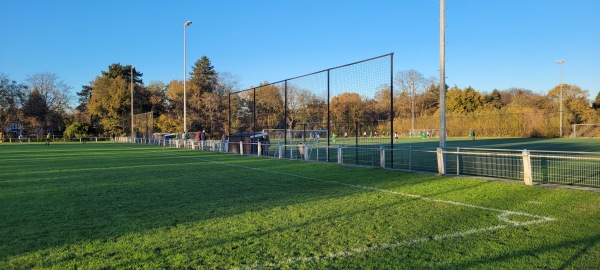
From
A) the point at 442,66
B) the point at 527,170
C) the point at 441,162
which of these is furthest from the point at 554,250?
the point at 442,66

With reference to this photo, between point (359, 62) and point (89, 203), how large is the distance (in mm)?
10768

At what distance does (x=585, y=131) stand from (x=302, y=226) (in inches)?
1940

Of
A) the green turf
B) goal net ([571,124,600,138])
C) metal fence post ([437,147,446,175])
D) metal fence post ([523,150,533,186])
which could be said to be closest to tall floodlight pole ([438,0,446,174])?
metal fence post ([437,147,446,175])

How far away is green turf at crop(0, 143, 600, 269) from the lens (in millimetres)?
4316

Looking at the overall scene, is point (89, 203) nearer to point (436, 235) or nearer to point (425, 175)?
point (436, 235)

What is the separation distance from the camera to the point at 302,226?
581 cm

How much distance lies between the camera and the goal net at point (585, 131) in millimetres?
43075

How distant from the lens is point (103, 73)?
71938 millimetres

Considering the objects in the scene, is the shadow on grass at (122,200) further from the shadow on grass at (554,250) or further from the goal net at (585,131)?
the goal net at (585,131)

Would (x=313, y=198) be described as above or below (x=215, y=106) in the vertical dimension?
below

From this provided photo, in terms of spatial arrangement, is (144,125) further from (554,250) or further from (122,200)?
(554,250)

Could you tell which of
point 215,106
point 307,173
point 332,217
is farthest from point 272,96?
point 215,106

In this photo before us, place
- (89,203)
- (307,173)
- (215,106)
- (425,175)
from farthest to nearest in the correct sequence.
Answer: (215,106), (307,173), (425,175), (89,203)

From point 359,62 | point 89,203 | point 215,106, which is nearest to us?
point 89,203
